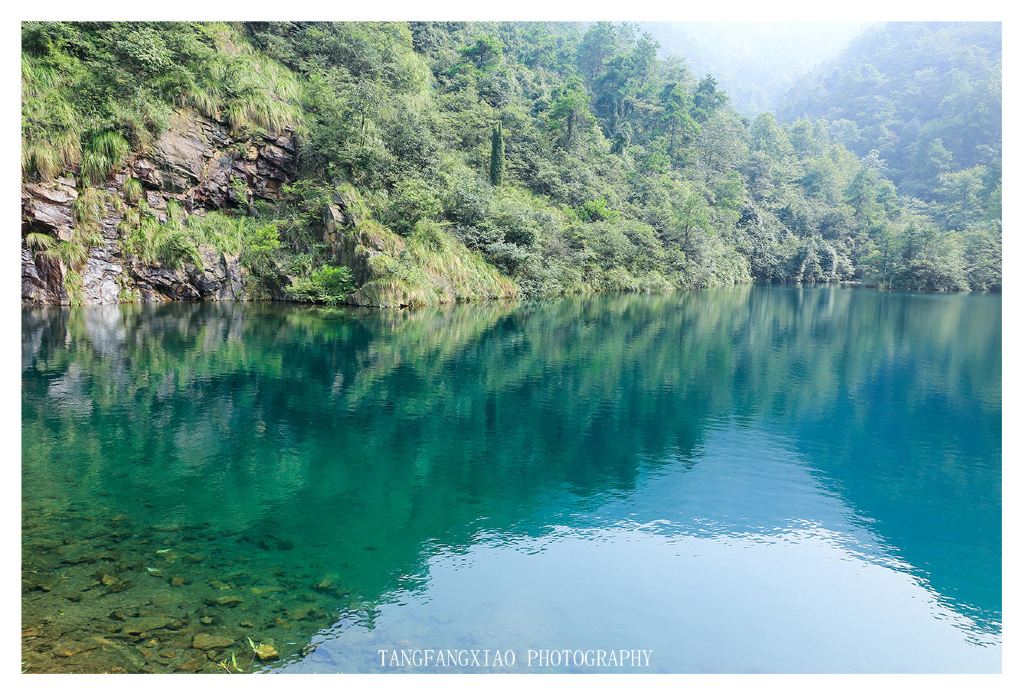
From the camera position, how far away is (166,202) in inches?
1096

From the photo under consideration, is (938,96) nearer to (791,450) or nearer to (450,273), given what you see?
(450,273)

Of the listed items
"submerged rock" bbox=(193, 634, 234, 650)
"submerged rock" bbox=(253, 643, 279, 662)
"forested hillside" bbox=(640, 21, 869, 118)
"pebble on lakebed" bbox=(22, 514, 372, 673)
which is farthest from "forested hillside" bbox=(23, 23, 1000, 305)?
"forested hillside" bbox=(640, 21, 869, 118)

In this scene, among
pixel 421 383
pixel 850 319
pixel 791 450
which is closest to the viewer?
pixel 791 450

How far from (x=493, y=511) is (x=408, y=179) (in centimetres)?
2703

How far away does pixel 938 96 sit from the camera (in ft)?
314

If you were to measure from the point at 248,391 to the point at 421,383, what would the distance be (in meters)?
3.59

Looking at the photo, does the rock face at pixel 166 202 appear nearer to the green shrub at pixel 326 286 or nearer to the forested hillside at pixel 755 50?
the green shrub at pixel 326 286

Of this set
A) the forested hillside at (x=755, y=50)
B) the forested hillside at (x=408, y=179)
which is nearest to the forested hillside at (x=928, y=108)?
the forested hillside at (x=408, y=179)

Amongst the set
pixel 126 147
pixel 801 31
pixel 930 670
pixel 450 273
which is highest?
pixel 801 31

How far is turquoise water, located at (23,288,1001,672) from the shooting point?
559cm

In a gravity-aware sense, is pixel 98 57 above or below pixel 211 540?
above

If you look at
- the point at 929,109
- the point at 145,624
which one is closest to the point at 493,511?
the point at 145,624

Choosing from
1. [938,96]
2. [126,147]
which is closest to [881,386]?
[126,147]
